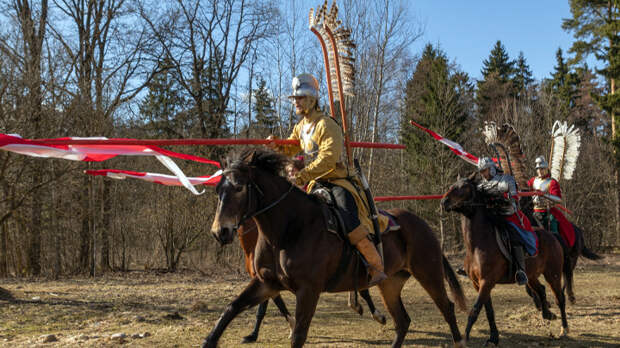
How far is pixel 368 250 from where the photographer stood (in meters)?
4.68

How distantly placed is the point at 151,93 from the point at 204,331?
20.0 m

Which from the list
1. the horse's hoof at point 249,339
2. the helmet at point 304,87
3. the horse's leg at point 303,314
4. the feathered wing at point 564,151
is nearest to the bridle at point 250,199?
the horse's leg at point 303,314

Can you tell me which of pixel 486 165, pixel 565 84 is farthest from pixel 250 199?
pixel 565 84

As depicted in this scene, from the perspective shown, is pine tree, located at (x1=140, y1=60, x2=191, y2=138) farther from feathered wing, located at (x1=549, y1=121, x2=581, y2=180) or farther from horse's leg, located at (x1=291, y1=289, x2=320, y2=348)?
horse's leg, located at (x1=291, y1=289, x2=320, y2=348)

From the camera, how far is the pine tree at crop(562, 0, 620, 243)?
2495cm

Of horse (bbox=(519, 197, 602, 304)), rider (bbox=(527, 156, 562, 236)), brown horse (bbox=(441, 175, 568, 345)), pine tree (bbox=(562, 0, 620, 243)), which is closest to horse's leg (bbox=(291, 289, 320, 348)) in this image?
brown horse (bbox=(441, 175, 568, 345))

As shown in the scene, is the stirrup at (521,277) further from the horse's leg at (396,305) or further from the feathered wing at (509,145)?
the feathered wing at (509,145)

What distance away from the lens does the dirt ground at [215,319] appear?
258 inches

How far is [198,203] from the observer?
16969 mm

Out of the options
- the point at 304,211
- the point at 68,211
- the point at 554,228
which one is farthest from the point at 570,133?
the point at 68,211

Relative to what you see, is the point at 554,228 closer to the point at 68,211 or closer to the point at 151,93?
the point at 68,211

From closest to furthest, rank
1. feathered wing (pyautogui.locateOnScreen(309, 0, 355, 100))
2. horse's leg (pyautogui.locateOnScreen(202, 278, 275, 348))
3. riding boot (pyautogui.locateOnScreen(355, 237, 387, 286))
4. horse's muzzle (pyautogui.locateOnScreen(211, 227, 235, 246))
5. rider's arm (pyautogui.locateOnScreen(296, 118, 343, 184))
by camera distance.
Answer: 1. horse's muzzle (pyautogui.locateOnScreen(211, 227, 235, 246))
2. horse's leg (pyautogui.locateOnScreen(202, 278, 275, 348))
3. rider's arm (pyautogui.locateOnScreen(296, 118, 343, 184))
4. riding boot (pyautogui.locateOnScreen(355, 237, 387, 286))
5. feathered wing (pyautogui.locateOnScreen(309, 0, 355, 100))

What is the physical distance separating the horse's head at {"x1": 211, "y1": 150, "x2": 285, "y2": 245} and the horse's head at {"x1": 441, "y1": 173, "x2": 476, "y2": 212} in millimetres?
3416

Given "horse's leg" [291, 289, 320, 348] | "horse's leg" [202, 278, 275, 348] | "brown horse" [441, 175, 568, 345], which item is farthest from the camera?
"brown horse" [441, 175, 568, 345]
